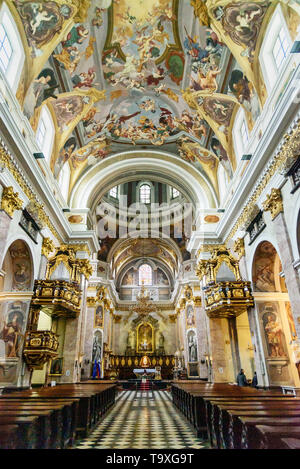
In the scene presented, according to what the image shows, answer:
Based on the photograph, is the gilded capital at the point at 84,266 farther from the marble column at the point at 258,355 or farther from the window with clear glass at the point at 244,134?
the window with clear glass at the point at 244,134

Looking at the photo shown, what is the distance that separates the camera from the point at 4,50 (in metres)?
8.13

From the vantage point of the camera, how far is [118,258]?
28312mm

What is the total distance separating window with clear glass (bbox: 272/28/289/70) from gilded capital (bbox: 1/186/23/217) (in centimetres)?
813

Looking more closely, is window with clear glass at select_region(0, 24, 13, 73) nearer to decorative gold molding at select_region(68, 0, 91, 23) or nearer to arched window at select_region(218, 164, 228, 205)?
decorative gold molding at select_region(68, 0, 91, 23)

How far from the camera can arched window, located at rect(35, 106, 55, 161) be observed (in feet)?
36.5

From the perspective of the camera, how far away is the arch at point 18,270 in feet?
33.7

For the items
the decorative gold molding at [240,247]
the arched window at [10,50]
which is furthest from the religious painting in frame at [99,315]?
the arched window at [10,50]

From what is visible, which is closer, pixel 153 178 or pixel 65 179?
pixel 65 179

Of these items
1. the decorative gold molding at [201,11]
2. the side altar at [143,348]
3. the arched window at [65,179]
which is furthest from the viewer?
the side altar at [143,348]

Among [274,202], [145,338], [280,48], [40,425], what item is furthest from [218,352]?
[145,338]

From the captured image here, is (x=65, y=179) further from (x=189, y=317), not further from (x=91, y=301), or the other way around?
(x=189, y=317)

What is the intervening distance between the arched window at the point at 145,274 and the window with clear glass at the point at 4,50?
2496cm

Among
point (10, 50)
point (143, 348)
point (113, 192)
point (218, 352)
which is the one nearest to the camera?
point (10, 50)

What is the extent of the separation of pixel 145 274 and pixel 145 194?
10094mm
